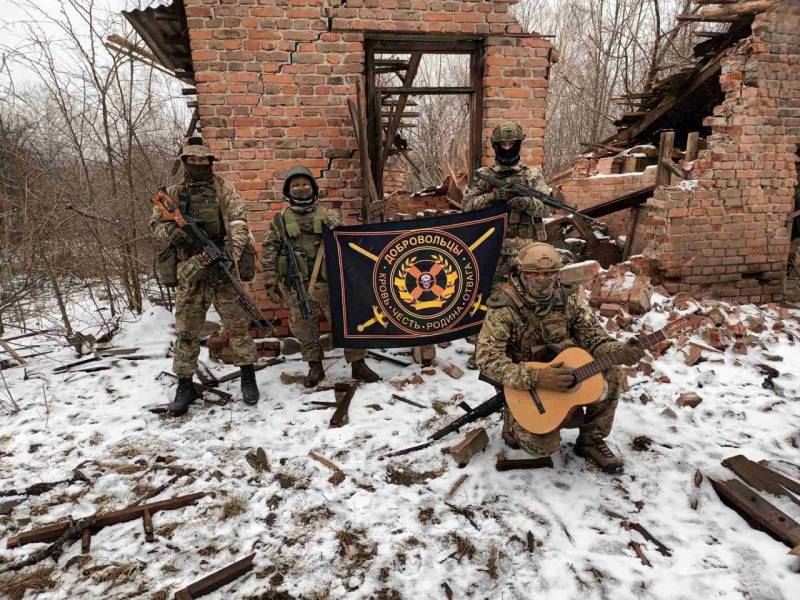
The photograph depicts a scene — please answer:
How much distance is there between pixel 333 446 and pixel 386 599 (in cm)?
124

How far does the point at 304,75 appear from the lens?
4.04 m

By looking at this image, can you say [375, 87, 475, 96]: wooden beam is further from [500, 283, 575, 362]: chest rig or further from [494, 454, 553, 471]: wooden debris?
[494, 454, 553, 471]: wooden debris

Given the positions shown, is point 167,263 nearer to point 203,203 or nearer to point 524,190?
point 203,203

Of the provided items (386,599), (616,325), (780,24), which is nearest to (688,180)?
(780,24)

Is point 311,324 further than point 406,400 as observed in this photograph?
Yes

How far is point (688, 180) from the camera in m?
5.35

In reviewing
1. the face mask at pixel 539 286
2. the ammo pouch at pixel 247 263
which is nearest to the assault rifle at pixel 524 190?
the face mask at pixel 539 286

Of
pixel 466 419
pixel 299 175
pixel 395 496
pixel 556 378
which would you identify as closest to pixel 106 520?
pixel 395 496

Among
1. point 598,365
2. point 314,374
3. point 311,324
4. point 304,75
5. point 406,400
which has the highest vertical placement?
point 304,75

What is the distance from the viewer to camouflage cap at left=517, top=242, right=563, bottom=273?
2.55 metres

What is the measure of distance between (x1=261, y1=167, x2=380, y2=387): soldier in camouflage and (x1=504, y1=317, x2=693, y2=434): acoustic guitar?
5.72 feet

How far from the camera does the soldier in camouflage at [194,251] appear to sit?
3408 mm

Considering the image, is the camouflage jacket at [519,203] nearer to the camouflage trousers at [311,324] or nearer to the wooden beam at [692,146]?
the camouflage trousers at [311,324]

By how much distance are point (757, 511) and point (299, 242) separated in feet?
11.6
